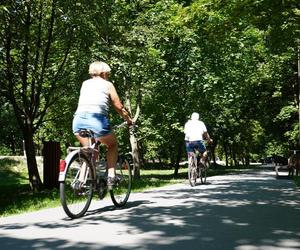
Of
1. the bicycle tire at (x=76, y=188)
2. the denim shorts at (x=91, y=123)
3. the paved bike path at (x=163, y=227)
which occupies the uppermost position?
the denim shorts at (x=91, y=123)

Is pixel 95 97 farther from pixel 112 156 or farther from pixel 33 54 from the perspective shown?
pixel 33 54

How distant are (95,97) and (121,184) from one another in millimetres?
1650

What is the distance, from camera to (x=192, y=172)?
14.0m

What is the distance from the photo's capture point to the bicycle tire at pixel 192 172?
45.2 feet

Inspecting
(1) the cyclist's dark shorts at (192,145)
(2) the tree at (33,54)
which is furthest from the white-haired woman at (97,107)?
(1) the cyclist's dark shorts at (192,145)

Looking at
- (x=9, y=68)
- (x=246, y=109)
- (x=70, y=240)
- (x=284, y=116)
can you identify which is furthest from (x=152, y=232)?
(x=246, y=109)

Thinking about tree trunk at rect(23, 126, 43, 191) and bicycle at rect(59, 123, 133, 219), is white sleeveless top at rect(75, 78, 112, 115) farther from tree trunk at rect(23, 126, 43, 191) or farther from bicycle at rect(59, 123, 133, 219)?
tree trunk at rect(23, 126, 43, 191)

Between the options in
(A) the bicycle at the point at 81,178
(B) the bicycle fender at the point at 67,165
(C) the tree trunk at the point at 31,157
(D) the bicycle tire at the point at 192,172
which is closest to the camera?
(B) the bicycle fender at the point at 67,165

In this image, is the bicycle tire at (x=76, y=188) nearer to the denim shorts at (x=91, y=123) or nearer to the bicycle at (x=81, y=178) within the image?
the bicycle at (x=81, y=178)

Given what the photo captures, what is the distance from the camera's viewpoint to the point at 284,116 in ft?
119

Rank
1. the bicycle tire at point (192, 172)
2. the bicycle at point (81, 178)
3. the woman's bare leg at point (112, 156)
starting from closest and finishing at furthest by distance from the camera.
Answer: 1. the bicycle at point (81, 178)
2. the woman's bare leg at point (112, 156)
3. the bicycle tire at point (192, 172)

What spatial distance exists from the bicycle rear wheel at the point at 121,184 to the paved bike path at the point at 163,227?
0.16 meters

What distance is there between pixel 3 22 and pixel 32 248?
10.1 meters

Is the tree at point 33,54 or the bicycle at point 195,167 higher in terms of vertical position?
the tree at point 33,54
